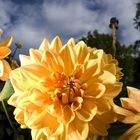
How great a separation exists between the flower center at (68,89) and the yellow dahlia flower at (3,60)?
13 cm

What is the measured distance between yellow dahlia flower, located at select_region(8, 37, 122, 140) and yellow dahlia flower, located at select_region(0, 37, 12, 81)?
0.26ft

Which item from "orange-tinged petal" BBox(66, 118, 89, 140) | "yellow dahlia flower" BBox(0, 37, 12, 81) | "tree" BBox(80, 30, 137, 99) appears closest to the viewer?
"orange-tinged petal" BBox(66, 118, 89, 140)

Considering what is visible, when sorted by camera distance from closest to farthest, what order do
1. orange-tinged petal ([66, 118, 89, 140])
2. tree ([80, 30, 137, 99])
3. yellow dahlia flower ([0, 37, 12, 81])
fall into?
orange-tinged petal ([66, 118, 89, 140]) → yellow dahlia flower ([0, 37, 12, 81]) → tree ([80, 30, 137, 99])

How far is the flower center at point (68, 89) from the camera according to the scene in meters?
0.64

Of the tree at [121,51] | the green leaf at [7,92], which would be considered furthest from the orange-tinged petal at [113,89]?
the tree at [121,51]

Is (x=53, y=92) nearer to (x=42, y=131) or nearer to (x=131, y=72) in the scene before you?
(x=42, y=131)

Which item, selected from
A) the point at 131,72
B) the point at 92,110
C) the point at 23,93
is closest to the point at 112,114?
the point at 92,110

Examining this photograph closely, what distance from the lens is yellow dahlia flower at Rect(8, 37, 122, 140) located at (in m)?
0.62

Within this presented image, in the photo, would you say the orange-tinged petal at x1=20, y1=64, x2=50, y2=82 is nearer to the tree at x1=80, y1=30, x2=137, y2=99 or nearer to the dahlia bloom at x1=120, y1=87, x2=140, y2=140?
the dahlia bloom at x1=120, y1=87, x2=140, y2=140

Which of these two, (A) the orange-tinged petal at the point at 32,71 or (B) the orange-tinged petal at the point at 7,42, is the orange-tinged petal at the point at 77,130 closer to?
(A) the orange-tinged petal at the point at 32,71

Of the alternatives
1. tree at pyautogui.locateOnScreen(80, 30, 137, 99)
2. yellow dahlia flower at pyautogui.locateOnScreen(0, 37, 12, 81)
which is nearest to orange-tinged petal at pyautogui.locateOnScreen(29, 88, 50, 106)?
yellow dahlia flower at pyautogui.locateOnScreen(0, 37, 12, 81)

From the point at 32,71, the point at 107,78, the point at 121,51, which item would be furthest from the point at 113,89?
the point at 121,51

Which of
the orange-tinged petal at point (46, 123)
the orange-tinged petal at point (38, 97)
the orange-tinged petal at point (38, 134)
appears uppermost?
the orange-tinged petal at point (38, 97)

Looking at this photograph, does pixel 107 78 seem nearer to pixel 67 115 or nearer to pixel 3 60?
pixel 67 115
